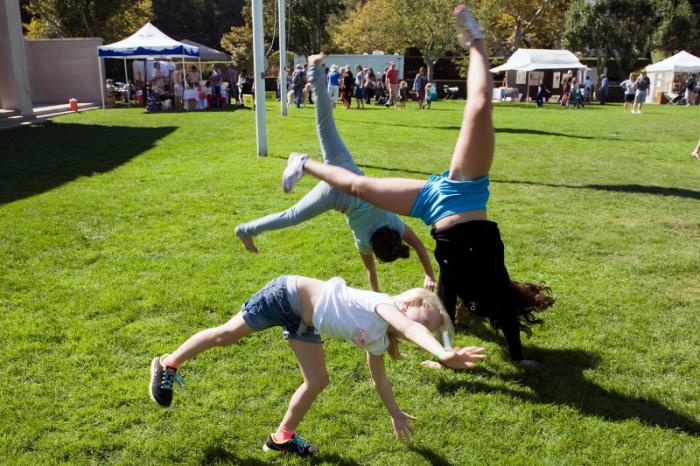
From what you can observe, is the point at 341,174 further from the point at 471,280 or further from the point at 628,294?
the point at 628,294

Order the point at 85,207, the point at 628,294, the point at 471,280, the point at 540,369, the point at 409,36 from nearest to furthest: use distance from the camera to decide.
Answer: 1. the point at 471,280
2. the point at 540,369
3. the point at 628,294
4. the point at 85,207
5. the point at 409,36

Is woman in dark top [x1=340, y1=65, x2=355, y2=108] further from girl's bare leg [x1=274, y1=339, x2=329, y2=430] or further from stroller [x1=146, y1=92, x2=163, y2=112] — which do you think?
girl's bare leg [x1=274, y1=339, x2=329, y2=430]

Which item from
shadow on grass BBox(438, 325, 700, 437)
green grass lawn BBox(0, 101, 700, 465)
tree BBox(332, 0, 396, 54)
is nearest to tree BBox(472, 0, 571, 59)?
tree BBox(332, 0, 396, 54)

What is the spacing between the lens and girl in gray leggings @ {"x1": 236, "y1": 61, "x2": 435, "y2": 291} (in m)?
4.33

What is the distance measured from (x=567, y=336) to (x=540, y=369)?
0.63m

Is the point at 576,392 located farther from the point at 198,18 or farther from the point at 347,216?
the point at 198,18

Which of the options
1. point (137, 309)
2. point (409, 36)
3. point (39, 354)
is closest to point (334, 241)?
point (137, 309)

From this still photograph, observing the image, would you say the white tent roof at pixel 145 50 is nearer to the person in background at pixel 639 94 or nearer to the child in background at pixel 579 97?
the child in background at pixel 579 97

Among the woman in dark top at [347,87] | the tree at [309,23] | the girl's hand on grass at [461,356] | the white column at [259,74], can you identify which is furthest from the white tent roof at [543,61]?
the girl's hand on grass at [461,356]

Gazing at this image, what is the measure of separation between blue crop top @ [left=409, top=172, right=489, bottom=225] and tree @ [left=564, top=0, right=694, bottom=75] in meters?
45.5

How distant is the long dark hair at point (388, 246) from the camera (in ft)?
13.9

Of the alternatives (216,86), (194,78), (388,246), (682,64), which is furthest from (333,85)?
(682,64)

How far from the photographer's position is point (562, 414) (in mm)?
3707

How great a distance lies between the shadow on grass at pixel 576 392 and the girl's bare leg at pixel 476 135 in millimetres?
1468
